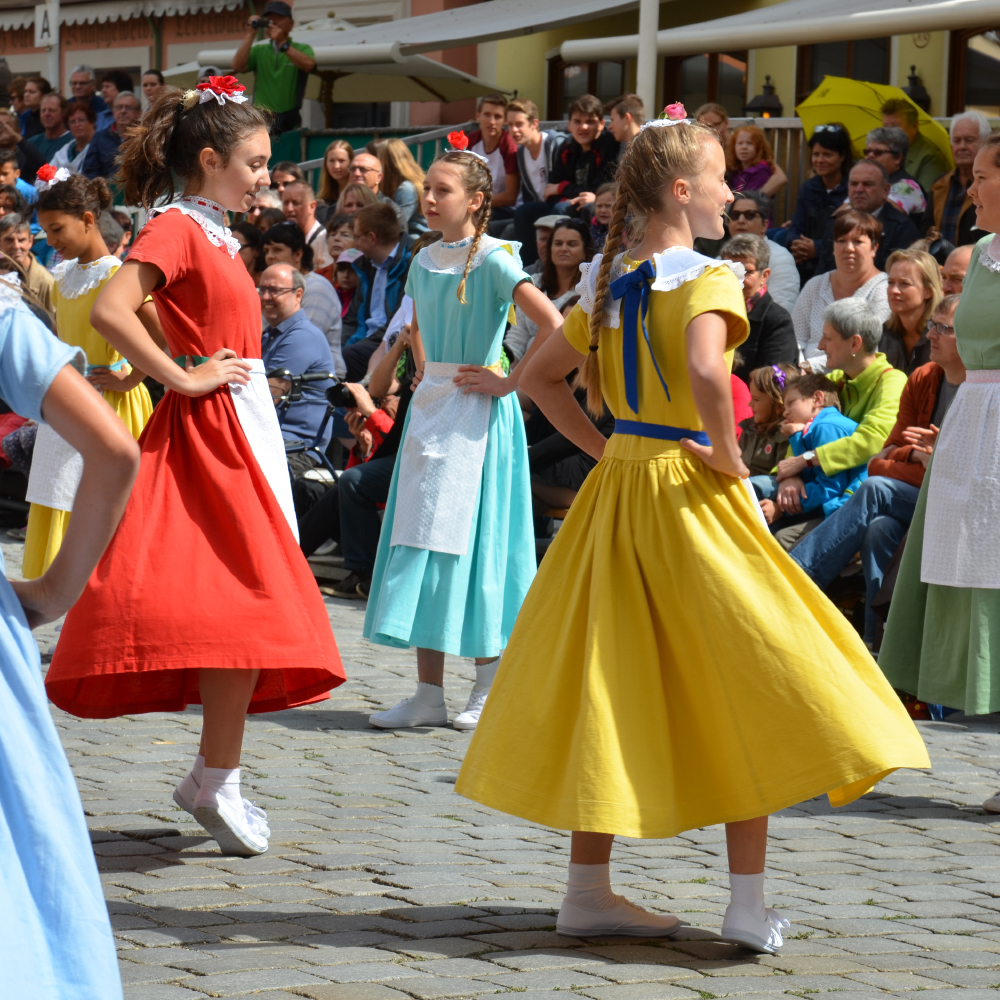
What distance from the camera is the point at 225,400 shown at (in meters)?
4.35

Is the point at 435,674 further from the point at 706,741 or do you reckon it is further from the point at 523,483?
the point at 706,741

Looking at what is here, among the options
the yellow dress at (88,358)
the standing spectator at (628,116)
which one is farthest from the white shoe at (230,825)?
the standing spectator at (628,116)

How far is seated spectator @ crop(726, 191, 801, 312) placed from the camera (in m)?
9.92

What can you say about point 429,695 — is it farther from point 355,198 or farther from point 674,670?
point 355,198

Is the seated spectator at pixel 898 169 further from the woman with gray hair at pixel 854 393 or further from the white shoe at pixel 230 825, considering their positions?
the white shoe at pixel 230 825

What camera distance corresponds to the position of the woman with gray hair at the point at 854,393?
773 cm

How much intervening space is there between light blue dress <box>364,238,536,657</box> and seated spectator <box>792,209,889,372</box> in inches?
127

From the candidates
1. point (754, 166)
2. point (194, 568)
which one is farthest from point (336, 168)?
point (194, 568)

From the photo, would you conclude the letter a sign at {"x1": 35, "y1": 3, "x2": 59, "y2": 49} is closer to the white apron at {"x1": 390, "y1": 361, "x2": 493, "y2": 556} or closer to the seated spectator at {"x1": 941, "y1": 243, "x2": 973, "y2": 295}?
the seated spectator at {"x1": 941, "y1": 243, "x2": 973, "y2": 295}

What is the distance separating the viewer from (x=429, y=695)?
6090 mm

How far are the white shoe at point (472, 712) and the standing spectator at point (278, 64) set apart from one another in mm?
11359

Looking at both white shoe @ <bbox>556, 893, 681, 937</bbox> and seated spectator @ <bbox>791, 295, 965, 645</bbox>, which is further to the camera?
seated spectator @ <bbox>791, 295, 965, 645</bbox>

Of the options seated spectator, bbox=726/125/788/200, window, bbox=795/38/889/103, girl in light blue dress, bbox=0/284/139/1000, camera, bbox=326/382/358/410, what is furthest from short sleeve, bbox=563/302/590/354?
window, bbox=795/38/889/103

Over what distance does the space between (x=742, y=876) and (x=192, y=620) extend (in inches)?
59.6
